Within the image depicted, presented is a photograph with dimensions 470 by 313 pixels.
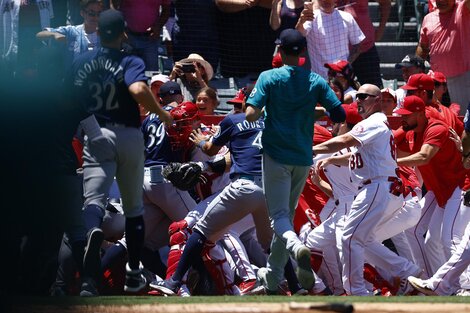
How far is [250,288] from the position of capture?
1095cm

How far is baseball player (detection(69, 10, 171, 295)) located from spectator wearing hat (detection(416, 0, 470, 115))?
5.17 metres

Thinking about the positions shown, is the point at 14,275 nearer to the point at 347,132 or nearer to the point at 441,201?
the point at 347,132

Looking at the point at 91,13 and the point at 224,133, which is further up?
the point at 91,13

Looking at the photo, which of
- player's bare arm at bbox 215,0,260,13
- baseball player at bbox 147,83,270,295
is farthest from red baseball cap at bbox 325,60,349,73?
baseball player at bbox 147,83,270,295

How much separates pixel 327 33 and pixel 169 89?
2517 mm

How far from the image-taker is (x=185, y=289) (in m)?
10.8

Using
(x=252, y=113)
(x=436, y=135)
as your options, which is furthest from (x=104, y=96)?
(x=436, y=135)

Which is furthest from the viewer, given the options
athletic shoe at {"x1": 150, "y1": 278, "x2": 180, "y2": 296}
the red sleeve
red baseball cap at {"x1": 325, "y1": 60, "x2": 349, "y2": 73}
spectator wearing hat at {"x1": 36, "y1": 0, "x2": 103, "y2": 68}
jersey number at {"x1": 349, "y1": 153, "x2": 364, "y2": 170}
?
red baseball cap at {"x1": 325, "y1": 60, "x2": 349, "y2": 73}

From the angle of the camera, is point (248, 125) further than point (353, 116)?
No

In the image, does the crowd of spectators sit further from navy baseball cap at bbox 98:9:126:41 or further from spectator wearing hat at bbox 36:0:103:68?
navy baseball cap at bbox 98:9:126:41

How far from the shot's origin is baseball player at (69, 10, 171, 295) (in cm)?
919

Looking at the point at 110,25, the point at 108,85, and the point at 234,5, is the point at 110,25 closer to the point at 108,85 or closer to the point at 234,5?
the point at 108,85

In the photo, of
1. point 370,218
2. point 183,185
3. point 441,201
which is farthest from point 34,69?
point 441,201

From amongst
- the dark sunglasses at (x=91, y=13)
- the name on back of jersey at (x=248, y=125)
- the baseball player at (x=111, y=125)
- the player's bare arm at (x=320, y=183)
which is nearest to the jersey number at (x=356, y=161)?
the player's bare arm at (x=320, y=183)
